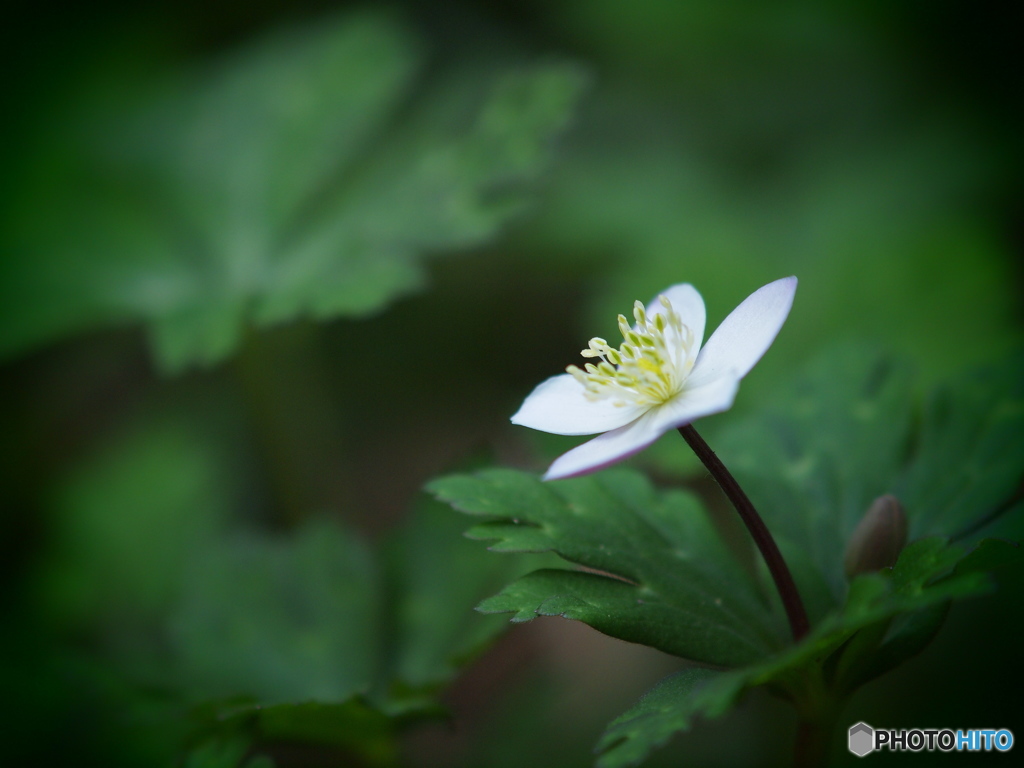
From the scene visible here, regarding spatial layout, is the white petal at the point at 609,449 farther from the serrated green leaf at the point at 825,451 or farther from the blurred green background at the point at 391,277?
the blurred green background at the point at 391,277

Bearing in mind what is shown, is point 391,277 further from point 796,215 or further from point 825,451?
point 796,215

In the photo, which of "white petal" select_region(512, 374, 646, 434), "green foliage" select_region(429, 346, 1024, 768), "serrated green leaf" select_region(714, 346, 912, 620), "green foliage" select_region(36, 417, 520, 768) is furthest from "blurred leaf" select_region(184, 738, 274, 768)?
"serrated green leaf" select_region(714, 346, 912, 620)

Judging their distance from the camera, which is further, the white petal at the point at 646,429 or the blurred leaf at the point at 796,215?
the blurred leaf at the point at 796,215

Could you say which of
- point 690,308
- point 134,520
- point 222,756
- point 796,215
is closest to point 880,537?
point 690,308

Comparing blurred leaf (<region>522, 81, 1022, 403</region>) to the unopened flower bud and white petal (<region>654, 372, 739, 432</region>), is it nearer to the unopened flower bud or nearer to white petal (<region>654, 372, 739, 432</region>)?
the unopened flower bud

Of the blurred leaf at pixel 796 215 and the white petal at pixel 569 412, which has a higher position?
the blurred leaf at pixel 796 215

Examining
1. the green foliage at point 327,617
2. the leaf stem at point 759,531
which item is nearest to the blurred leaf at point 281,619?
the green foliage at point 327,617
